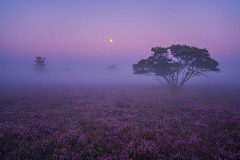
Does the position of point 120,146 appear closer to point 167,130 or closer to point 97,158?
point 97,158

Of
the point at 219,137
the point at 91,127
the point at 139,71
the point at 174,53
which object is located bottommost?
the point at 91,127

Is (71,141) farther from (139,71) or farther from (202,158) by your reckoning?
(139,71)

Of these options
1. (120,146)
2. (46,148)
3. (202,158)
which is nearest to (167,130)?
(202,158)

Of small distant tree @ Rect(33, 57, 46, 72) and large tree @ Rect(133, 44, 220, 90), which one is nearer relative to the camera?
large tree @ Rect(133, 44, 220, 90)

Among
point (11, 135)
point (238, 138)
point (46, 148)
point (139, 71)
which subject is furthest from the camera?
point (139, 71)

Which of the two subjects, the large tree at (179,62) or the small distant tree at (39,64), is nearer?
the large tree at (179,62)

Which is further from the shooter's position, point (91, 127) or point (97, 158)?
point (91, 127)

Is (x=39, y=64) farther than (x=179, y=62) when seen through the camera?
Yes

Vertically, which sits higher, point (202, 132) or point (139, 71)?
point (139, 71)

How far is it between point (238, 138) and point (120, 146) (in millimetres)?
4407

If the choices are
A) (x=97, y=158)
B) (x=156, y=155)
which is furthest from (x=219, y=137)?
(x=97, y=158)

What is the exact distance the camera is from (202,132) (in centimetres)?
493

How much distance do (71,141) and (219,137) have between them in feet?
18.6

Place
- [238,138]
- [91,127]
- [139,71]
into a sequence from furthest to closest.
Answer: [139,71]
[91,127]
[238,138]
